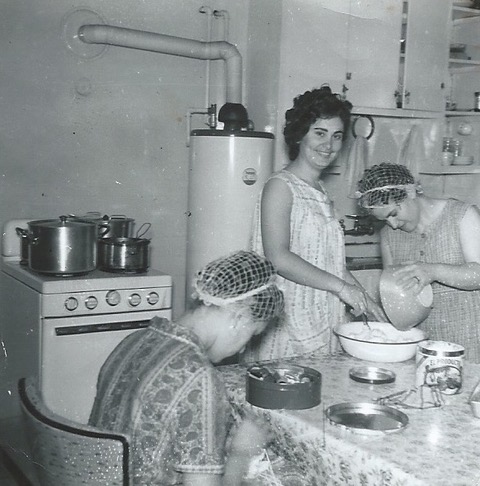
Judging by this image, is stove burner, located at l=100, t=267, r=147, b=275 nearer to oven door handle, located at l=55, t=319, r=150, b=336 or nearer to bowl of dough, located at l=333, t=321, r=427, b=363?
oven door handle, located at l=55, t=319, r=150, b=336

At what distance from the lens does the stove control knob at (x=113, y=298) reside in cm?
344

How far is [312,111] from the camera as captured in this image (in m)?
2.70

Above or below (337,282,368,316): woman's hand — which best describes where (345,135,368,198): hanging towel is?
above

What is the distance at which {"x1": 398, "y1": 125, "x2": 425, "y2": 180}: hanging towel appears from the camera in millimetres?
5074

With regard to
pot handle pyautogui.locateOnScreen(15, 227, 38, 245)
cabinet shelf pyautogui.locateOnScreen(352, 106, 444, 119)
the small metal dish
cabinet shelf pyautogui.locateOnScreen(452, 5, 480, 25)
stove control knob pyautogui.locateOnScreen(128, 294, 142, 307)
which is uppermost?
cabinet shelf pyautogui.locateOnScreen(452, 5, 480, 25)

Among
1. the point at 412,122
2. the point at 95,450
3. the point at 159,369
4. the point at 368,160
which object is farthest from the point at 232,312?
the point at 412,122

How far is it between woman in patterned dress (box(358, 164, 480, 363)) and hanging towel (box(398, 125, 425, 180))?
8.48 feet

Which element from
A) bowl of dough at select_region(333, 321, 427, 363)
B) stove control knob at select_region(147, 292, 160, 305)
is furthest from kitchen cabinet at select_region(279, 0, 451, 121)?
bowl of dough at select_region(333, 321, 427, 363)

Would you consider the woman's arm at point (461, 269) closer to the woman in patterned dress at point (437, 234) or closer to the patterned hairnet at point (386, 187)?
the woman in patterned dress at point (437, 234)

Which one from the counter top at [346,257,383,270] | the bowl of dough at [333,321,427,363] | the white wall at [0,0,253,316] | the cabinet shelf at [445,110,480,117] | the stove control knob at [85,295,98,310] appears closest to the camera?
the bowl of dough at [333,321,427,363]

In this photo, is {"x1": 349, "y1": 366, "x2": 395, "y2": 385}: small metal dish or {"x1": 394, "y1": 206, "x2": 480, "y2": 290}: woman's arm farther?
{"x1": 394, "y1": 206, "x2": 480, "y2": 290}: woman's arm

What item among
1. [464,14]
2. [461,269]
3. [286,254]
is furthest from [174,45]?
[461,269]

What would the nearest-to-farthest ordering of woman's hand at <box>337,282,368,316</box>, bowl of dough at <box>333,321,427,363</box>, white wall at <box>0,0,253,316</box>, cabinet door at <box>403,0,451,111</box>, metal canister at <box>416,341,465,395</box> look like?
1. metal canister at <box>416,341,465,395</box>
2. bowl of dough at <box>333,321,427,363</box>
3. woman's hand at <box>337,282,368,316</box>
4. white wall at <box>0,0,253,316</box>
5. cabinet door at <box>403,0,451,111</box>

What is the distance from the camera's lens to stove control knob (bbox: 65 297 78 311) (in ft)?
10.8
